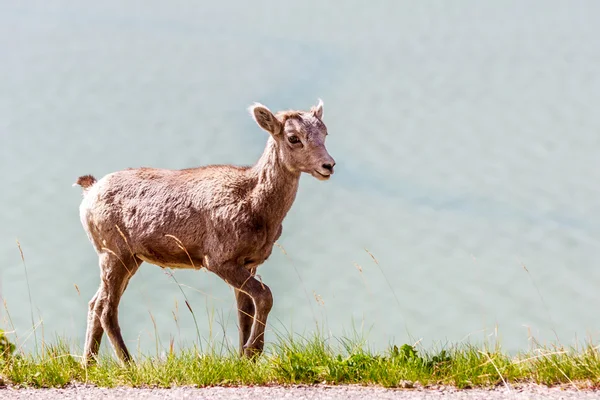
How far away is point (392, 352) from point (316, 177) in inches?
86.6

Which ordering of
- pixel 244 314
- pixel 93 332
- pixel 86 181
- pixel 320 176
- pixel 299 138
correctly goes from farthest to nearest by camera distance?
1. pixel 86 181
2. pixel 93 332
3. pixel 244 314
4. pixel 299 138
5. pixel 320 176

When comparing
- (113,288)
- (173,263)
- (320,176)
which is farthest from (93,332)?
(320,176)

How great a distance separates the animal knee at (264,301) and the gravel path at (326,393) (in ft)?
4.46

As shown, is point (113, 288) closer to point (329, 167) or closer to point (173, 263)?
point (173, 263)

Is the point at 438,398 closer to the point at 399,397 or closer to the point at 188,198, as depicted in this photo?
the point at 399,397

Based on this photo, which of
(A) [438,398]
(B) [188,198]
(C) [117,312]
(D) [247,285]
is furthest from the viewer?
(C) [117,312]

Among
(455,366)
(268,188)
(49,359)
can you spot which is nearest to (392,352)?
(455,366)

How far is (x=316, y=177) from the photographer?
29.6ft

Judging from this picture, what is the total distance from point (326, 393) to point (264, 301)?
184cm

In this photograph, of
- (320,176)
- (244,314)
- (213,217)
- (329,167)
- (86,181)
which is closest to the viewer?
(329,167)

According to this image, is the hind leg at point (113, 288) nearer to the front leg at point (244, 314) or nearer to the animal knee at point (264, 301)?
the front leg at point (244, 314)

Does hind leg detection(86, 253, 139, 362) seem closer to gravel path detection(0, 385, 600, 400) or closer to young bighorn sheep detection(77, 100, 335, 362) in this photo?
young bighorn sheep detection(77, 100, 335, 362)

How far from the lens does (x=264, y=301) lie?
8.84 m

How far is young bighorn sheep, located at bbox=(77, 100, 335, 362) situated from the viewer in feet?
29.9
